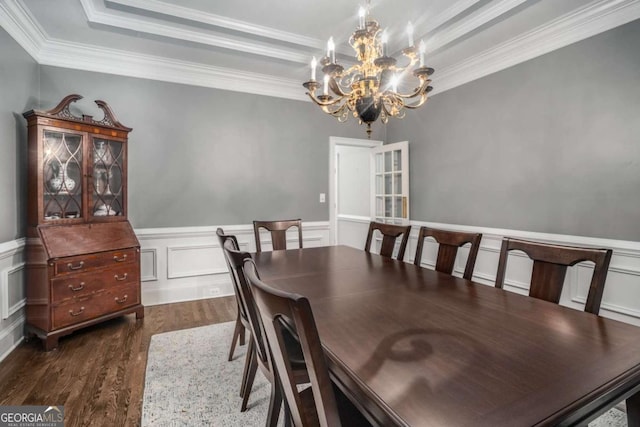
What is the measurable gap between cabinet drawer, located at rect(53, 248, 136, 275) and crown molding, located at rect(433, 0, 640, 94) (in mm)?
3918

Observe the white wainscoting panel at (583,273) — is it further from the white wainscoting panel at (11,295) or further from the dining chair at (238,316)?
the white wainscoting panel at (11,295)

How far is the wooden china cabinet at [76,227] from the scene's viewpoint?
2.53 metres

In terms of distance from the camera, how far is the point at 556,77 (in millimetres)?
2707

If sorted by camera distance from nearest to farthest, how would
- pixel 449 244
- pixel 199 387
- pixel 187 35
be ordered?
pixel 199 387
pixel 449 244
pixel 187 35

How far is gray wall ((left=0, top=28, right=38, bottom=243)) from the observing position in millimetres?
2383

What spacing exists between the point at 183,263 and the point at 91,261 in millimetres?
1004

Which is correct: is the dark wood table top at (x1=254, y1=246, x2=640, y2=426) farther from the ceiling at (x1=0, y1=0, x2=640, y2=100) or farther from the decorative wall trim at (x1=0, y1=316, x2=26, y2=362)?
the decorative wall trim at (x1=0, y1=316, x2=26, y2=362)

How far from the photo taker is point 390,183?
14.6ft

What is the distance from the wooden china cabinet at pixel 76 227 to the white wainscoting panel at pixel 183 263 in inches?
15.5

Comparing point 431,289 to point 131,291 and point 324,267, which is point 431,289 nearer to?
point 324,267

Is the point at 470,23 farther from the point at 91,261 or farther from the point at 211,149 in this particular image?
the point at 91,261

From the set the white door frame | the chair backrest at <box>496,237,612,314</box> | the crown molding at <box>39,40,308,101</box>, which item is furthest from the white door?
the chair backrest at <box>496,237,612,314</box>

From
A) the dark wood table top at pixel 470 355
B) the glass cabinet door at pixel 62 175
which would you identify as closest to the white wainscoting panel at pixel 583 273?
the dark wood table top at pixel 470 355

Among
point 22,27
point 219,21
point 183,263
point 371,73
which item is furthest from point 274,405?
point 22,27
